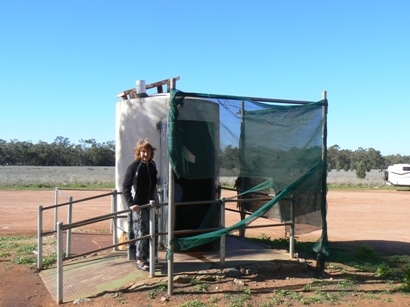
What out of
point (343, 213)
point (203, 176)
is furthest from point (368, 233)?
point (203, 176)

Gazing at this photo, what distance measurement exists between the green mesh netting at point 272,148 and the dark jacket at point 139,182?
3.01 feet

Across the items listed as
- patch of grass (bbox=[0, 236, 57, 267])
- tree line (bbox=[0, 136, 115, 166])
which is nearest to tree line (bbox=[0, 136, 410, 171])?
tree line (bbox=[0, 136, 115, 166])

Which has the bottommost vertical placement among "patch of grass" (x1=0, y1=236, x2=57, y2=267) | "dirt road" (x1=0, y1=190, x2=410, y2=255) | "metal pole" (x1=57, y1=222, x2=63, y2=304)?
"dirt road" (x1=0, y1=190, x2=410, y2=255)

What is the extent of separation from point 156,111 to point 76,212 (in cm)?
1060

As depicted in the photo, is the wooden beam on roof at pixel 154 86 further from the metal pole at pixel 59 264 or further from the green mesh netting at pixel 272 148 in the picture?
the metal pole at pixel 59 264

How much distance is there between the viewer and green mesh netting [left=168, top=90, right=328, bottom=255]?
6.41 metres

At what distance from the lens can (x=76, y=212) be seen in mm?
17250

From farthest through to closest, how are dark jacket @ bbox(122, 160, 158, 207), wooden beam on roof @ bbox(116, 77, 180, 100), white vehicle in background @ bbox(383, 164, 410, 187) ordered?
white vehicle in background @ bbox(383, 164, 410, 187), wooden beam on roof @ bbox(116, 77, 180, 100), dark jacket @ bbox(122, 160, 158, 207)

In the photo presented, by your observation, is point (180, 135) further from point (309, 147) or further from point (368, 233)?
point (368, 233)

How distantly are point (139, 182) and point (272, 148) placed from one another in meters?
2.11

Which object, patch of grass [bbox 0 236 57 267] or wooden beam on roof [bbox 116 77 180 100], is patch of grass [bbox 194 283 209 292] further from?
wooden beam on roof [bbox 116 77 180 100]

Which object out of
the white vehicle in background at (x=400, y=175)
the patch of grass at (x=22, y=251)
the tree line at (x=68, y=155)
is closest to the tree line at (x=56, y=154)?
the tree line at (x=68, y=155)

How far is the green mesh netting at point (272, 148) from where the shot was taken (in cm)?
641

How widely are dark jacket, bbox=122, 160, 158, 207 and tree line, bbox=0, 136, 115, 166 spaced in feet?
309
